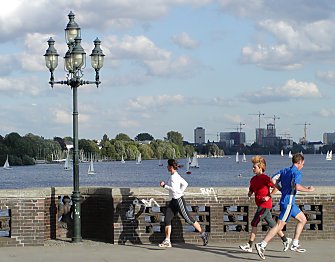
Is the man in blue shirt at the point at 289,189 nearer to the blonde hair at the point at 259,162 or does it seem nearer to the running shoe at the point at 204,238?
the blonde hair at the point at 259,162

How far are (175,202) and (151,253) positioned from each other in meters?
1.12

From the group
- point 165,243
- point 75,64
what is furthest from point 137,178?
point 165,243

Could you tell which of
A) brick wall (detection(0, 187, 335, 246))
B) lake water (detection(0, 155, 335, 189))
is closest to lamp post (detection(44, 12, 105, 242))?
brick wall (detection(0, 187, 335, 246))

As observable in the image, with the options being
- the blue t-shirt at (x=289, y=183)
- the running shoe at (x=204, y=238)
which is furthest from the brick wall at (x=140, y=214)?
the blue t-shirt at (x=289, y=183)

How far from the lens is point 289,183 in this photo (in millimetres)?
14352

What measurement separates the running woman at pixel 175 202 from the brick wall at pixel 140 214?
2.63ft

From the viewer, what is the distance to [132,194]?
52.5 feet

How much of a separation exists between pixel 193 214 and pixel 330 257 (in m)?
3.20

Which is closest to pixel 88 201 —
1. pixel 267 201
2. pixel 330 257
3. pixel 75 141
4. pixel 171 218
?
pixel 75 141

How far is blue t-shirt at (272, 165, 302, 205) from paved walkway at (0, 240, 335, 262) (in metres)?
1.03

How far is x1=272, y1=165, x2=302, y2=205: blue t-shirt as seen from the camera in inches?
562

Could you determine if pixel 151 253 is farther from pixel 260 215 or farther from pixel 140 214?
pixel 260 215

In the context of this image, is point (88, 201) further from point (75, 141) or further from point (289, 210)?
point (289, 210)

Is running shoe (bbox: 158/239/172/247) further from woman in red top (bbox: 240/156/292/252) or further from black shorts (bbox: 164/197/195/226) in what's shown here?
woman in red top (bbox: 240/156/292/252)
